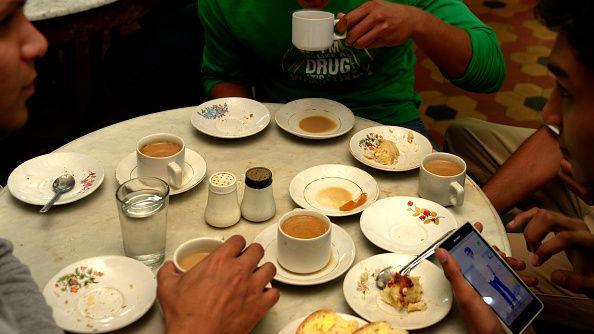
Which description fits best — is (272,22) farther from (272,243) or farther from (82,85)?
(82,85)

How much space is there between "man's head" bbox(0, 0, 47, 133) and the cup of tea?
954 mm

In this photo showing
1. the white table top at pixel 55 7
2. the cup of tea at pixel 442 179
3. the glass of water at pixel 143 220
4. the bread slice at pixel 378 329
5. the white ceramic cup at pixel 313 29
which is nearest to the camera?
the bread slice at pixel 378 329

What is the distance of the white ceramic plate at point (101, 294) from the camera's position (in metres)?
1.19

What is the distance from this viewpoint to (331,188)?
64.1 inches

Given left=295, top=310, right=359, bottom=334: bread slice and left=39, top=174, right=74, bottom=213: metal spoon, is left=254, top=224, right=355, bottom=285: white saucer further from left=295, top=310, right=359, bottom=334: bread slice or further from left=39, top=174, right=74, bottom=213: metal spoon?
left=39, top=174, right=74, bottom=213: metal spoon

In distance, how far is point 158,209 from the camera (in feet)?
4.39

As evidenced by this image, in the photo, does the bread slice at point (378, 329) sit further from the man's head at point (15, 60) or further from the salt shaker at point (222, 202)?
the man's head at point (15, 60)

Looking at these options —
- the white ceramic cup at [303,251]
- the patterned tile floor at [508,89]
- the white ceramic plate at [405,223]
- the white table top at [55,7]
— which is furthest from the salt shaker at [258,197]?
the patterned tile floor at [508,89]

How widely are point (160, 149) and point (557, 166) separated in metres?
1.31

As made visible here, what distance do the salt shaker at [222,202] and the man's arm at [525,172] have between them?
952 millimetres

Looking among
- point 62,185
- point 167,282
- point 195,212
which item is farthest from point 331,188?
point 62,185

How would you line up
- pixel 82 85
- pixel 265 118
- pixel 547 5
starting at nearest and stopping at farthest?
pixel 547 5
pixel 265 118
pixel 82 85

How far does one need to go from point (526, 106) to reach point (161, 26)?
2.73 metres

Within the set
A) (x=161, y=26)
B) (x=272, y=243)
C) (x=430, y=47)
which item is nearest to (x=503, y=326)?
(x=272, y=243)
